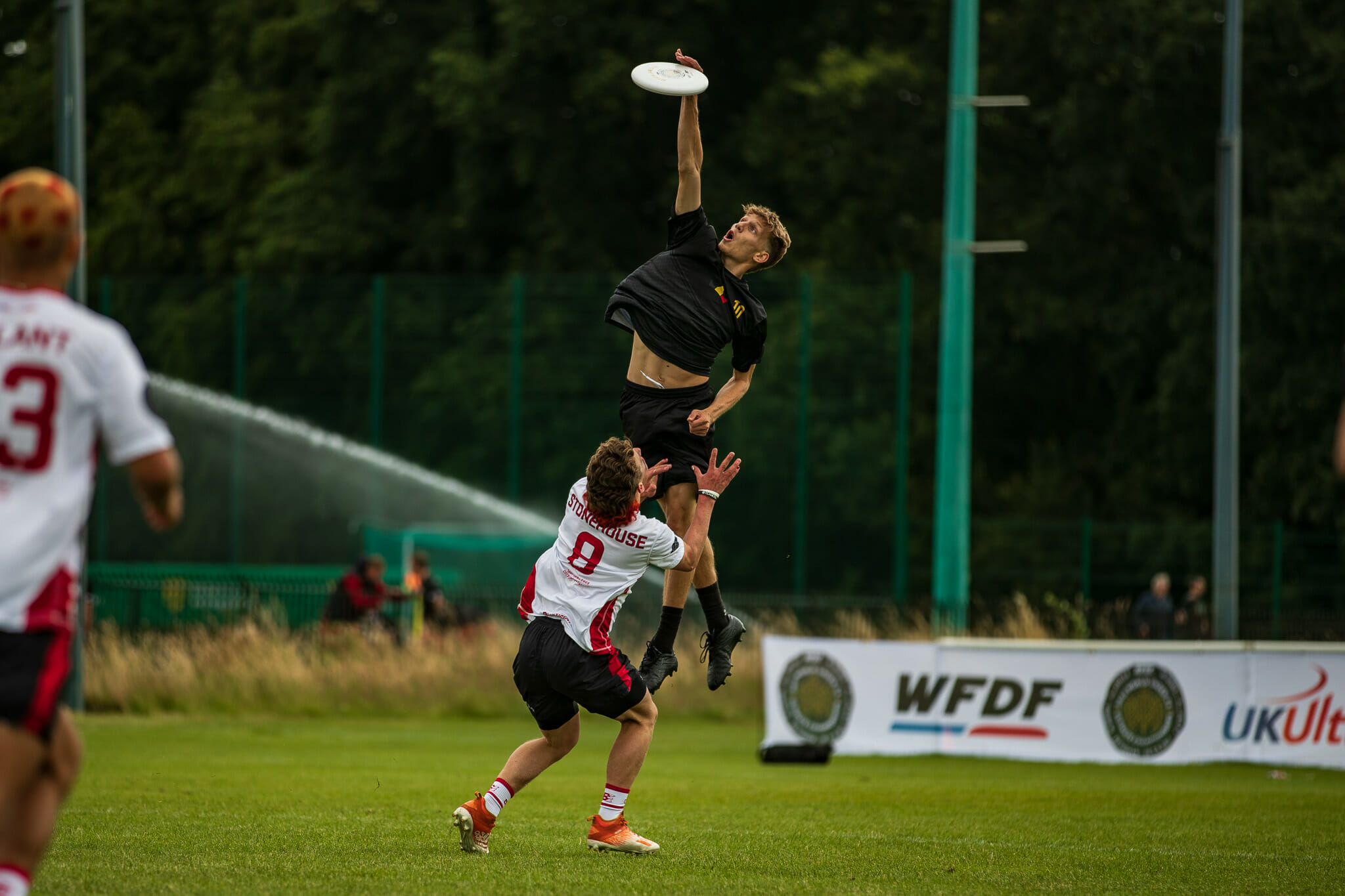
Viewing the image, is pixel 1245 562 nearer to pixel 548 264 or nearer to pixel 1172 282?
pixel 1172 282

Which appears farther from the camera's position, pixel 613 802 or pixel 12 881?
pixel 613 802

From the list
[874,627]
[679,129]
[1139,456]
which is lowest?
[874,627]

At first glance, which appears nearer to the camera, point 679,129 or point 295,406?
point 679,129

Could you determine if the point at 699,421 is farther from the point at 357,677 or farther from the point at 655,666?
the point at 357,677

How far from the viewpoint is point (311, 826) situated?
9.75 metres

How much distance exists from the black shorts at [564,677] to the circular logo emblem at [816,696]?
894 cm

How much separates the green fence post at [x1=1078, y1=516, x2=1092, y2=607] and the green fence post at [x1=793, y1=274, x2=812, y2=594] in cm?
479

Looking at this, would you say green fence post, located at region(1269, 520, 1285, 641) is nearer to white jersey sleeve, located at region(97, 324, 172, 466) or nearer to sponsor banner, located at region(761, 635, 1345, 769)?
sponsor banner, located at region(761, 635, 1345, 769)

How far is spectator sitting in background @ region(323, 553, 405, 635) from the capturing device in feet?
73.2

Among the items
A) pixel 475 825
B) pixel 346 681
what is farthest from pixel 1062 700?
pixel 346 681

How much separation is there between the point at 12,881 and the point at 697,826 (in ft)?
18.7

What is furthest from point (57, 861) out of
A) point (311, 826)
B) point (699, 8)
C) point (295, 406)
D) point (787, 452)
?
point (699, 8)

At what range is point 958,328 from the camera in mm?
21922

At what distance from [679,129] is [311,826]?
4393 millimetres
